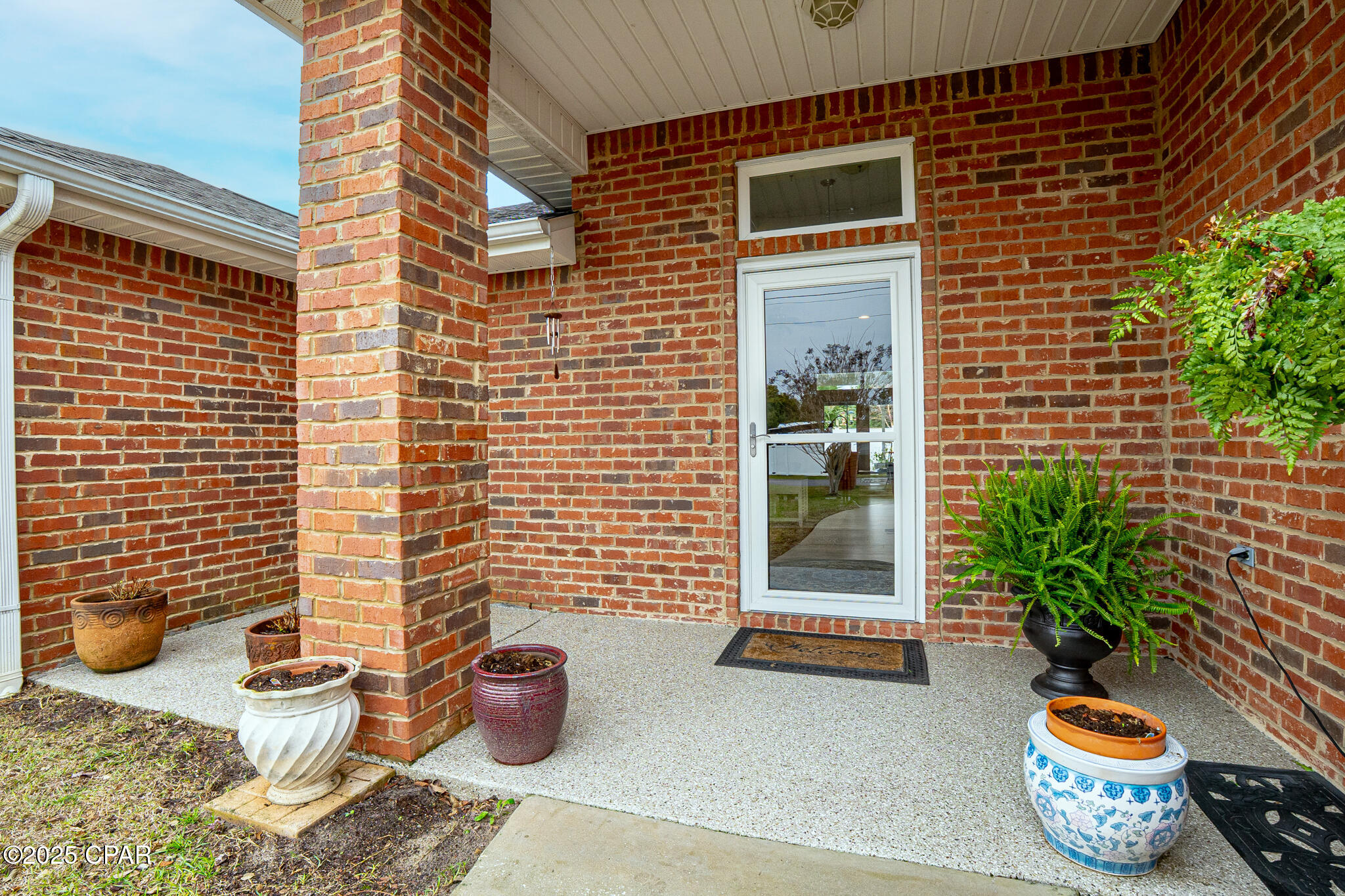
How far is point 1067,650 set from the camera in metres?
2.41

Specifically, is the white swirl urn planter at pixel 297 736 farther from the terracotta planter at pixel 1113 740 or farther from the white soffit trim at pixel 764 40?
the white soffit trim at pixel 764 40

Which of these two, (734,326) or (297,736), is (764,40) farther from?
(297,736)

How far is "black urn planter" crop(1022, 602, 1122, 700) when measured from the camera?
7.80 ft

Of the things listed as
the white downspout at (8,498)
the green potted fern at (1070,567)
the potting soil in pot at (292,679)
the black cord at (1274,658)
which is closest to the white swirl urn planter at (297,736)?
the potting soil in pot at (292,679)

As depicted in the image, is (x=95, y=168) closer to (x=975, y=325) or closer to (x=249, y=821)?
(x=249, y=821)

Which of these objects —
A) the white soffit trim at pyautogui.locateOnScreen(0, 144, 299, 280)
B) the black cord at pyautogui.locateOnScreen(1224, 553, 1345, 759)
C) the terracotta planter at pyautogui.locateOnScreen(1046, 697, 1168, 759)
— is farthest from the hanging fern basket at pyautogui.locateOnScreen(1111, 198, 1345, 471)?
the white soffit trim at pyautogui.locateOnScreen(0, 144, 299, 280)

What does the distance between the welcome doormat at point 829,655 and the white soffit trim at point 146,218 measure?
10.6 feet

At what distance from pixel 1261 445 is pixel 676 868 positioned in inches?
97.2

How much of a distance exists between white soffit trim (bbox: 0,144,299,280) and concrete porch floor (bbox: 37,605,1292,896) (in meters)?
2.30

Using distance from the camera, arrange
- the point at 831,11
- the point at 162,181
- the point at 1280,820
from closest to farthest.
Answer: the point at 1280,820
the point at 831,11
the point at 162,181

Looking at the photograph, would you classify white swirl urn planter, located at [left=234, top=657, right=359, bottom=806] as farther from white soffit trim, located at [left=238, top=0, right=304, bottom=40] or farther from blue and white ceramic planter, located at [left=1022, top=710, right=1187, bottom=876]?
white soffit trim, located at [left=238, top=0, right=304, bottom=40]

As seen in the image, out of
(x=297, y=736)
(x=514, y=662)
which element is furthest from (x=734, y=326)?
(x=297, y=736)

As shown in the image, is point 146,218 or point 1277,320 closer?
point 1277,320

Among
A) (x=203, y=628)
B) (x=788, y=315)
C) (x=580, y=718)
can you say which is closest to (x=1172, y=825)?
(x=580, y=718)
